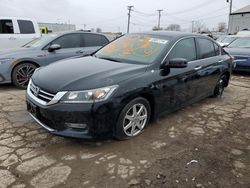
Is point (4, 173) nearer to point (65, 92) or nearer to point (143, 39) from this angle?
point (65, 92)

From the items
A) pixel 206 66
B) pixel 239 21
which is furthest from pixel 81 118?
pixel 239 21

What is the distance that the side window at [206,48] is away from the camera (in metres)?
4.86

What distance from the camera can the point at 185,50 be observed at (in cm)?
439

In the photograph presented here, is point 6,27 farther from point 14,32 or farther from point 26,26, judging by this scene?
point 26,26

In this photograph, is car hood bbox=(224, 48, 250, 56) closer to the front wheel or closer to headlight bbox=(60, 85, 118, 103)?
the front wheel

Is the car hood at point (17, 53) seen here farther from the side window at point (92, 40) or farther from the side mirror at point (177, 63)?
the side mirror at point (177, 63)

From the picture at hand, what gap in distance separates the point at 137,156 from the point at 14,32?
8.47 m

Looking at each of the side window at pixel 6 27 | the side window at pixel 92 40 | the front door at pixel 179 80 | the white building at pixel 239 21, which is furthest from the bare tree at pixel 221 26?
the front door at pixel 179 80

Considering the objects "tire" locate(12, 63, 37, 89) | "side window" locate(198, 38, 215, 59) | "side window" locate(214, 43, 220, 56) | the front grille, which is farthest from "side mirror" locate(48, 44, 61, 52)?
"side window" locate(214, 43, 220, 56)

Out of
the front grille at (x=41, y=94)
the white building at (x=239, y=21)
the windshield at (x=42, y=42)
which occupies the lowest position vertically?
the front grille at (x=41, y=94)

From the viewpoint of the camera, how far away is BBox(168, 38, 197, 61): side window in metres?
4.07

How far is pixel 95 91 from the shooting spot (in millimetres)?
3020

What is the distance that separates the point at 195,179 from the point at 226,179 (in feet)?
1.15

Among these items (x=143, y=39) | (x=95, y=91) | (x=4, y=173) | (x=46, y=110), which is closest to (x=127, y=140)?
(x=95, y=91)
